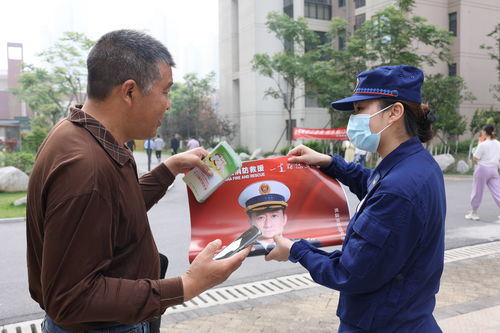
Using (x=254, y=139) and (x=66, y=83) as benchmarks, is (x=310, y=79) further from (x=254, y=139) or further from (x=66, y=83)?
(x=66, y=83)

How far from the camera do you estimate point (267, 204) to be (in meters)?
2.39

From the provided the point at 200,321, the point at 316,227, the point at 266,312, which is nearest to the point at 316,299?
the point at 266,312

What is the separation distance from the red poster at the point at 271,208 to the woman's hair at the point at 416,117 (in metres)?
0.65

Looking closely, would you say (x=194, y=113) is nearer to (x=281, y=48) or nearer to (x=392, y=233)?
(x=281, y=48)

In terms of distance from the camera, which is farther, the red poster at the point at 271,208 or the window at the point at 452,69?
the window at the point at 452,69

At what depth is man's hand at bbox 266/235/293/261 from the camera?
6.64ft

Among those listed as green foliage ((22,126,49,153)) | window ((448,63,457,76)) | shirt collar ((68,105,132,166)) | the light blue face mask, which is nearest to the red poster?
the light blue face mask

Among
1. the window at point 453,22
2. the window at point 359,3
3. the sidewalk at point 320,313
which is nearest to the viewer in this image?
the sidewalk at point 320,313

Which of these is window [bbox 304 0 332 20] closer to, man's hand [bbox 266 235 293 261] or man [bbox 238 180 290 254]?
man [bbox 238 180 290 254]

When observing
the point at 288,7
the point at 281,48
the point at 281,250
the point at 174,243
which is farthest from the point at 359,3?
the point at 281,250

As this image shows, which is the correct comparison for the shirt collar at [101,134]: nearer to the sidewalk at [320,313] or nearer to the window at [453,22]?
the sidewalk at [320,313]

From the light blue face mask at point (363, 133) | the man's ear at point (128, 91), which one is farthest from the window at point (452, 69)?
the man's ear at point (128, 91)

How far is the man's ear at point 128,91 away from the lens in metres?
1.60

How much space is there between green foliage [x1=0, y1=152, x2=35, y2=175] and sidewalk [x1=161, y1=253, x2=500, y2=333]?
14.4m
